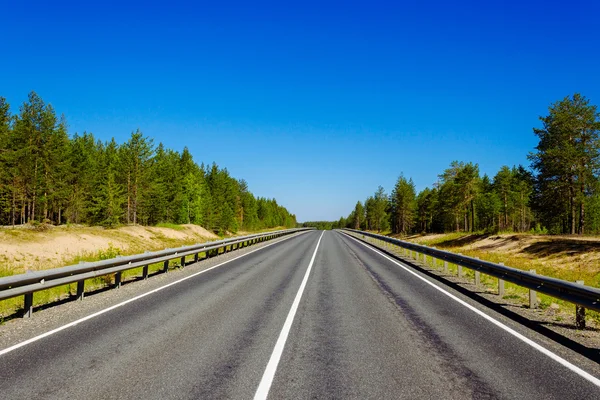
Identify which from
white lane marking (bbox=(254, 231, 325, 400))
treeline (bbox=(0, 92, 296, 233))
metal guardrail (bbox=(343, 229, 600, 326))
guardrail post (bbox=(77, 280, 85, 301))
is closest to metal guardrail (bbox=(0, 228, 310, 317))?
guardrail post (bbox=(77, 280, 85, 301))

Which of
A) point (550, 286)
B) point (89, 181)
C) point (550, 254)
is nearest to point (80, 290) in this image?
point (550, 286)

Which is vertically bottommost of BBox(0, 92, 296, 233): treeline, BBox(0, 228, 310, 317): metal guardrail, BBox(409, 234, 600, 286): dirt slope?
BBox(409, 234, 600, 286): dirt slope

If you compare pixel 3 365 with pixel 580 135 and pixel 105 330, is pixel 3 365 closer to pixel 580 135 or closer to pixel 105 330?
pixel 105 330

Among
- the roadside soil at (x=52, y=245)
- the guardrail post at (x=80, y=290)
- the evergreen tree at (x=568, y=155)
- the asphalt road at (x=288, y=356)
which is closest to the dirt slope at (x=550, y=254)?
the evergreen tree at (x=568, y=155)

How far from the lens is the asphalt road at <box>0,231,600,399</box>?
4.00m

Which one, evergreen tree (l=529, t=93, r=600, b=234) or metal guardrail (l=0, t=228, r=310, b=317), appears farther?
evergreen tree (l=529, t=93, r=600, b=234)

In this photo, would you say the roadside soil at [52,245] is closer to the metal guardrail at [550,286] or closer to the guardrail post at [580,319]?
the metal guardrail at [550,286]

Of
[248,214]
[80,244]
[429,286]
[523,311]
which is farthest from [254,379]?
[248,214]

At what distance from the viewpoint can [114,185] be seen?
1848 inches

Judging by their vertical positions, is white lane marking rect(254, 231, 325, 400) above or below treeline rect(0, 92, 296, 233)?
below

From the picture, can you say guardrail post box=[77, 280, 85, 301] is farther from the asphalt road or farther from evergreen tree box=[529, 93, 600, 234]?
evergreen tree box=[529, 93, 600, 234]

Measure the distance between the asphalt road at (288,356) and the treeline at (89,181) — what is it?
34.0 m

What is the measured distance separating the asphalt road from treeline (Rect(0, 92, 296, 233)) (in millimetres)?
33953

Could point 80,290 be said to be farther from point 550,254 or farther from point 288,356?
point 550,254
